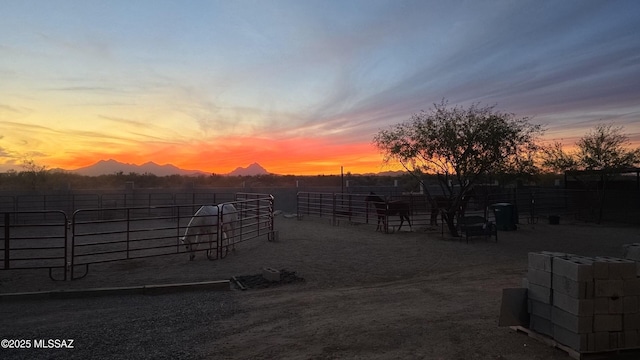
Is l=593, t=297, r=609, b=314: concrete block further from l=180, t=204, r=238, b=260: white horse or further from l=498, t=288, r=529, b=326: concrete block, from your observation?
l=180, t=204, r=238, b=260: white horse

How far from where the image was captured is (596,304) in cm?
472

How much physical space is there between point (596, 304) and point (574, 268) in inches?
17.6

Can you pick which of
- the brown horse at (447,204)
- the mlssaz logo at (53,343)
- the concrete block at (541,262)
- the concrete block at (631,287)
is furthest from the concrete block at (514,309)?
the brown horse at (447,204)

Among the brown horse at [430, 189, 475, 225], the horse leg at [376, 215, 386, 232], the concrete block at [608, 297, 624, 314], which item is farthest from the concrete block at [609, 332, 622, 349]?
the horse leg at [376, 215, 386, 232]

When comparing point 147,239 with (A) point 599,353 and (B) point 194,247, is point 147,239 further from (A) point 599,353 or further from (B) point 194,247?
(A) point 599,353

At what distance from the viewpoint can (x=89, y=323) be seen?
6.16m

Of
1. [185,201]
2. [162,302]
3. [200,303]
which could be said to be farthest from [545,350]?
A: [185,201]

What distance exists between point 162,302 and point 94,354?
2.39 meters

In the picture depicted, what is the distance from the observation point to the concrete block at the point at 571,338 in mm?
4680

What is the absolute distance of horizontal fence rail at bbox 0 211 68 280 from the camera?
355 inches

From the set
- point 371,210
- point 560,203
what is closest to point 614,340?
point 371,210

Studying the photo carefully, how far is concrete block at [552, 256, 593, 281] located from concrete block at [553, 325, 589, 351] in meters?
0.61

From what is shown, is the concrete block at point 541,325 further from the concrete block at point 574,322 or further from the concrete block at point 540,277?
the concrete block at point 540,277

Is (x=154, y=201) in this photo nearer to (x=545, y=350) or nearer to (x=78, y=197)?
(x=78, y=197)
